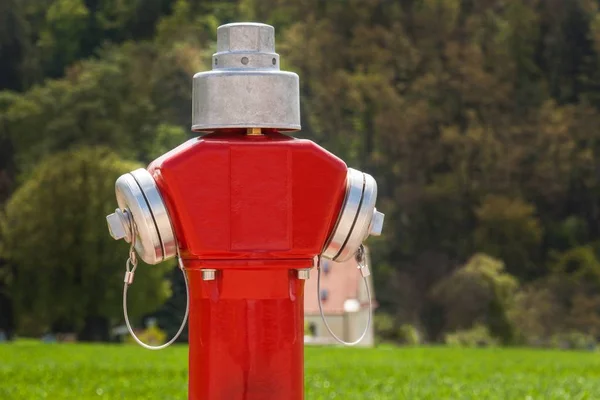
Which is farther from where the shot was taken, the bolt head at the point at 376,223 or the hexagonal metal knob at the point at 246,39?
the bolt head at the point at 376,223

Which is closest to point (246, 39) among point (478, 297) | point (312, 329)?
point (312, 329)

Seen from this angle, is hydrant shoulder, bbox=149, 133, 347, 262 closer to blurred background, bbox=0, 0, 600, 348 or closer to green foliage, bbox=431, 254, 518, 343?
blurred background, bbox=0, 0, 600, 348

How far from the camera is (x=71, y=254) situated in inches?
1848

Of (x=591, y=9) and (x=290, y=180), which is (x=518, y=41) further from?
(x=290, y=180)

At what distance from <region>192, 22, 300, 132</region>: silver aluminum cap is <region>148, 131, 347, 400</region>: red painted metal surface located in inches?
2.0

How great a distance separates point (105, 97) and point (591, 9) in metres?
23.5

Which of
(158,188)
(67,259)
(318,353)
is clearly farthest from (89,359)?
(67,259)

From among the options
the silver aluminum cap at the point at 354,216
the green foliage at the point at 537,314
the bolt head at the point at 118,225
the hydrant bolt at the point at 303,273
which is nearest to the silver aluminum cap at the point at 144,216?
the bolt head at the point at 118,225

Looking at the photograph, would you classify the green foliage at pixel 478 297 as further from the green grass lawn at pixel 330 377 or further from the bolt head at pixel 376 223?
the bolt head at pixel 376 223

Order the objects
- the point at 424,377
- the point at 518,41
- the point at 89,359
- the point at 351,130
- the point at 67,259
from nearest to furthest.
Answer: the point at 424,377 < the point at 89,359 < the point at 67,259 < the point at 351,130 < the point at 518,41

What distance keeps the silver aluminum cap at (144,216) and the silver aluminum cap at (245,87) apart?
21cm

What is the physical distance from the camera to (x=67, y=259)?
154ft

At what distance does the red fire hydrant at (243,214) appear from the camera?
3.83 metres

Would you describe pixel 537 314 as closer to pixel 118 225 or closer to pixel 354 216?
pixel 354 216
